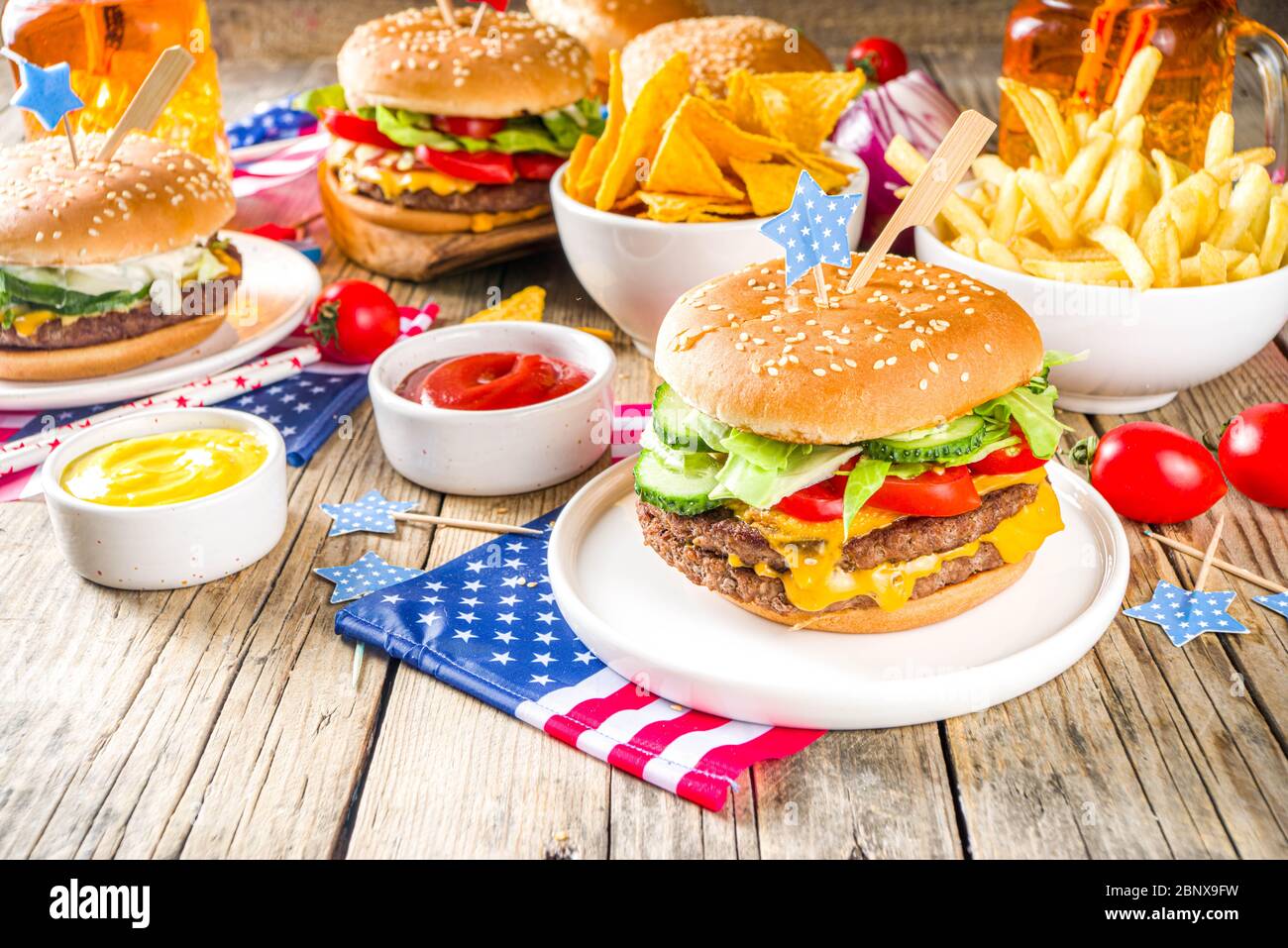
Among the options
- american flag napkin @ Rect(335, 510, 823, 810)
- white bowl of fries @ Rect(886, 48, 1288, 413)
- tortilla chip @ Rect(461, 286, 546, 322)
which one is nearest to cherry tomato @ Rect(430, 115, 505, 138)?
tortilla chip @ Rect(461, 286, 546, 322)

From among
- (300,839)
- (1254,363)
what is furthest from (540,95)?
(300,839)

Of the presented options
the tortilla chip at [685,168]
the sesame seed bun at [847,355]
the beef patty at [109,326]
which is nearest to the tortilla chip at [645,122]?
the tortilla chip at [685,168]

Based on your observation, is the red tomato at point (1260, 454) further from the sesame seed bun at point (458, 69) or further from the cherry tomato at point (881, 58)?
the cherry tomato at point (881, 58)

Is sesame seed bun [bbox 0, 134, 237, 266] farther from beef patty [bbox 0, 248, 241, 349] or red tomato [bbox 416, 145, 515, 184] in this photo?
red tomato [bbox 416, 145, 515, 184]

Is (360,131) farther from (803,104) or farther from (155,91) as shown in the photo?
(803,104)

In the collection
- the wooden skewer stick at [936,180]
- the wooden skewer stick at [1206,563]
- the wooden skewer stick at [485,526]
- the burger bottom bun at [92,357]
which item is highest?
the wooden skewer stick at [936,180]

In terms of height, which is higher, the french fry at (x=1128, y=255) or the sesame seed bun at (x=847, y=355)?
the sesame seed bun at (x=847, y=355)

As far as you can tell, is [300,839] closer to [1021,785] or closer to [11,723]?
[11,723]

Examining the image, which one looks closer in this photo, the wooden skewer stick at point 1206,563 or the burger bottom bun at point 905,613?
the burger bottom bun at point 905,613
